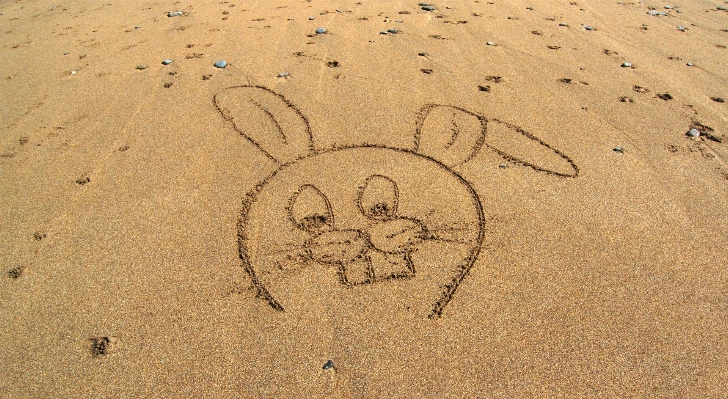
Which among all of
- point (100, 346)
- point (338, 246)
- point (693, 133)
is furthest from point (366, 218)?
point (693, 133)

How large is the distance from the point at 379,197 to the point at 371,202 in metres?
0.07

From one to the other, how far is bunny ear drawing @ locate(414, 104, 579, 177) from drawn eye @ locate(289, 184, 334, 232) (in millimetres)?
804

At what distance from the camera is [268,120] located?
335 cm

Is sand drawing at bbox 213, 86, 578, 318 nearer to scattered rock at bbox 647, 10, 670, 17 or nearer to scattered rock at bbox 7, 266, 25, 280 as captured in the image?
scattered rock at bbox 7, 266, 25, 280

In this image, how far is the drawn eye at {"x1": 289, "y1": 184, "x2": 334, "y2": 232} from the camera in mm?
2541

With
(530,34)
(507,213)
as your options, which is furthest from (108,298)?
(530,34)

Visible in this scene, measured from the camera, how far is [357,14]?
4.98 metres

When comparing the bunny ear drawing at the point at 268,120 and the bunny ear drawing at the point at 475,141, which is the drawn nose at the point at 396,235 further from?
the bunny ear drawing at the point at 268,120

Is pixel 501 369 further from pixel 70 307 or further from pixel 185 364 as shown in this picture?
pixel 70 307

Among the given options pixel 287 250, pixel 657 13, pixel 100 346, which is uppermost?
pixel 657 13

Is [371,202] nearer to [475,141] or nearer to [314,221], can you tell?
[314,221]

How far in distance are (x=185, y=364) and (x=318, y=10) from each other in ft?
14.1

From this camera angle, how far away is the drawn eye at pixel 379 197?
2.61 metres

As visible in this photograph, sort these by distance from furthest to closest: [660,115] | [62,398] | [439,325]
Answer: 1. [660,115]
2. [439,325]
3. [62,398]
